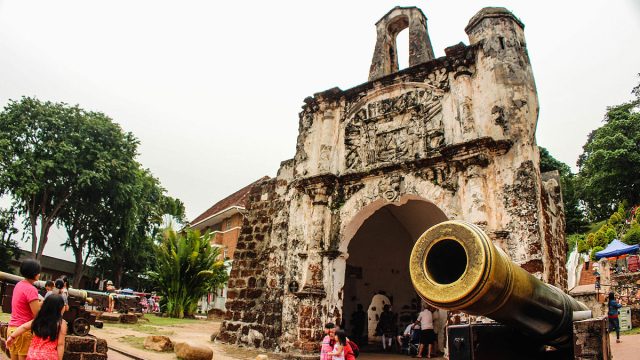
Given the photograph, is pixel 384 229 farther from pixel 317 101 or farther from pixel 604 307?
pixel 604 307

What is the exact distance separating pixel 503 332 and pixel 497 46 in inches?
223

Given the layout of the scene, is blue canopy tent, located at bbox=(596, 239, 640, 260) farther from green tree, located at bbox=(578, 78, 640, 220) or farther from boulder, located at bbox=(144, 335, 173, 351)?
boulder, located at bbox=(144, 335, 173, 351)

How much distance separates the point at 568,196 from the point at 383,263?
31.1m

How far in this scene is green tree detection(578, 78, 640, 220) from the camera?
Answer: 99.3 feet

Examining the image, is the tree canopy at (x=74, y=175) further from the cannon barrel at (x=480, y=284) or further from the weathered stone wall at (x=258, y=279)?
the cannon barrel at (x=480, y=284)

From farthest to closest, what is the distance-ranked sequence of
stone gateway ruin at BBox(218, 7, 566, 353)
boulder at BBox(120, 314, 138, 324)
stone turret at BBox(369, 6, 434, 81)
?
boulder at BBox(120, 314, 138, 324) < stone turret at BBox(369, 6, 434, 81) < stone gateway ruin at BBox(218, 7, 566, 353)

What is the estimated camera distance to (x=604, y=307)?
14812 mm

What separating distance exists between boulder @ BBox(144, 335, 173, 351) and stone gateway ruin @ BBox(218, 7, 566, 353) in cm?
191

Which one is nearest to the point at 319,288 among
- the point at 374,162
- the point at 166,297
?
the point at 374,162

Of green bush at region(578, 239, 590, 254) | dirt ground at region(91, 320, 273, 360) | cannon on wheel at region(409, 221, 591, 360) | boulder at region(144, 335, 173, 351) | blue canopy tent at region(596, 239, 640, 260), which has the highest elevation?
green bush at region(578, 239, 590, 254)

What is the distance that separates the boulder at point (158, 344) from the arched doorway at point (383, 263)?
16.3 ft

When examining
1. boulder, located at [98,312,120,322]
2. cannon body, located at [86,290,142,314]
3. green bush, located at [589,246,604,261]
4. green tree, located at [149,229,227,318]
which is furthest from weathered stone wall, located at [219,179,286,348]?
green bush, located at [589,246,604,261]

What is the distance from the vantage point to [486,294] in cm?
252

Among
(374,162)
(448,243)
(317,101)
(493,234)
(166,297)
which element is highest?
(317,101)
